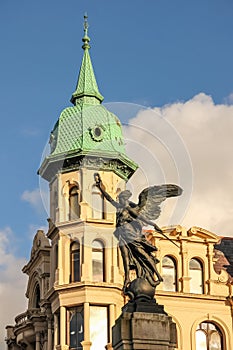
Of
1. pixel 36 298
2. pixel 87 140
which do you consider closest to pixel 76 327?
pixel 36 298

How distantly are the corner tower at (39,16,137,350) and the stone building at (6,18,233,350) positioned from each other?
0.15ft

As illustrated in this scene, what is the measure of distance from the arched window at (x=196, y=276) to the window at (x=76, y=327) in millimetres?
5413

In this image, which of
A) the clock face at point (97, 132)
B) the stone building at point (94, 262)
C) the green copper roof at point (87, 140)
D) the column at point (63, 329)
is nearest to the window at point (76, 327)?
the stone building at point (94, 262)

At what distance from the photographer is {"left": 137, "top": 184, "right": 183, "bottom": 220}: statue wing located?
70.2 ft

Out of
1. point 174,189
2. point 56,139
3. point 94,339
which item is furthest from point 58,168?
point 174,189

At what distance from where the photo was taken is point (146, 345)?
19.8 m

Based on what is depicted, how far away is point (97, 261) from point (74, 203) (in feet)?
10.2

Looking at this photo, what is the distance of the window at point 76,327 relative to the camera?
39094 millimetres

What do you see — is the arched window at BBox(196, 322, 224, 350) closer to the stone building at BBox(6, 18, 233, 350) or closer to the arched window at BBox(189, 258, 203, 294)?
the stone building at BBox(6, 18, 233, 350)

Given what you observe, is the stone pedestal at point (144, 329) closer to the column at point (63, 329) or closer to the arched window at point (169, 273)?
the column at point (63, 329)

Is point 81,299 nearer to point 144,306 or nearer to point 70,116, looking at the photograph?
point 70,116

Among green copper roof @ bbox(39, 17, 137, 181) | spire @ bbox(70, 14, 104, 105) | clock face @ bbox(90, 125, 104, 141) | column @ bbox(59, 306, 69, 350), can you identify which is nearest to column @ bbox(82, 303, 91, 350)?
column @ bbox(59, 306, 69, 350)

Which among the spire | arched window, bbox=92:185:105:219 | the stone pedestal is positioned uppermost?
Answer: the spire

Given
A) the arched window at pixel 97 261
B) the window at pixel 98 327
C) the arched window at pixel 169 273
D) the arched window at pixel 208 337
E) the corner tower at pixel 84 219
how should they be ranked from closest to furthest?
the window at pixel 98 327 < the corner tower at pixel 84 219 < the arched window at pixel 97 261 < the arched window at pixel 208 337 < the arched window at pixel 169 273
